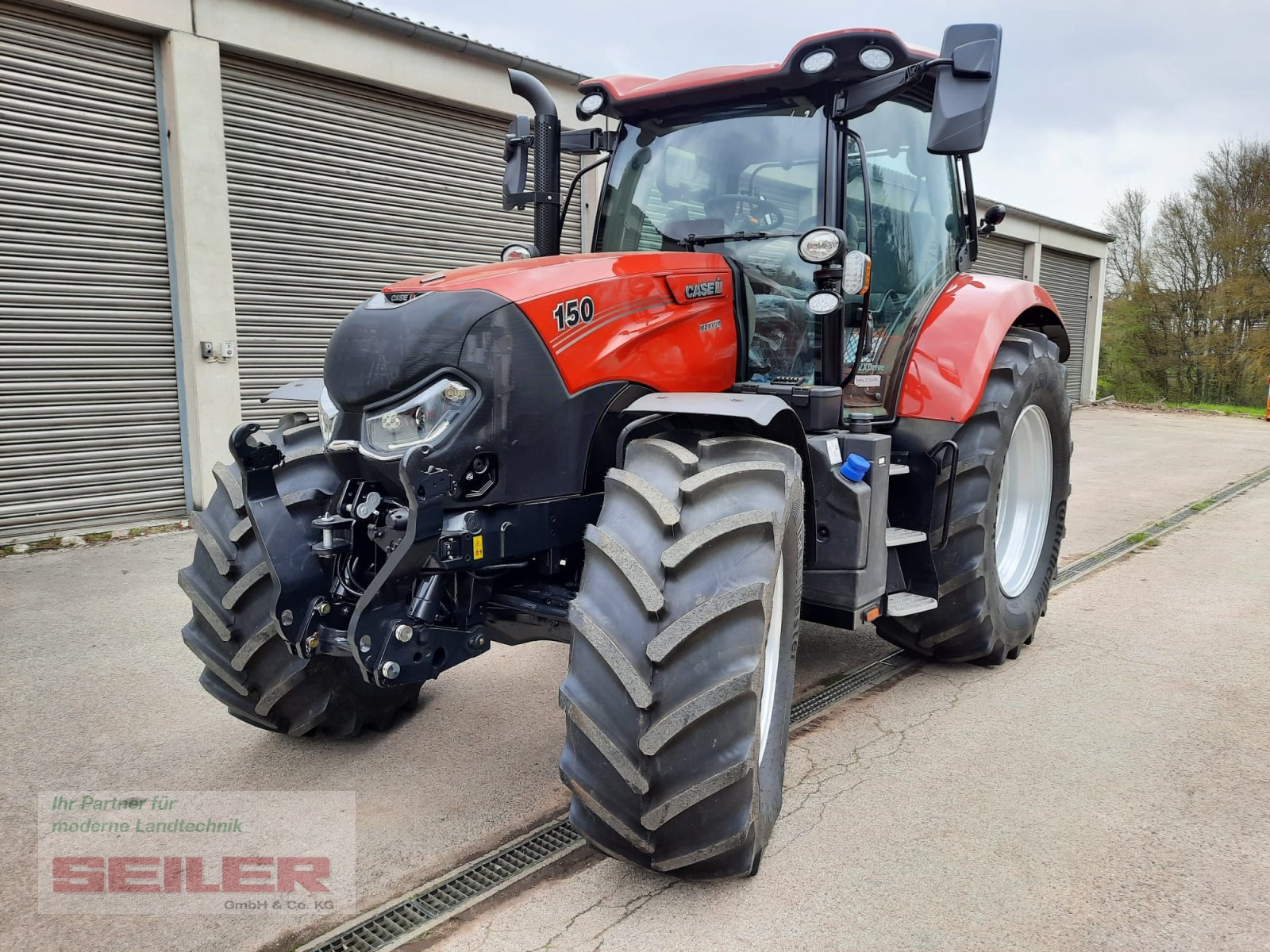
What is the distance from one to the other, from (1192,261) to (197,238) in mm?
24631

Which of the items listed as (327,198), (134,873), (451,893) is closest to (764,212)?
(451,893)

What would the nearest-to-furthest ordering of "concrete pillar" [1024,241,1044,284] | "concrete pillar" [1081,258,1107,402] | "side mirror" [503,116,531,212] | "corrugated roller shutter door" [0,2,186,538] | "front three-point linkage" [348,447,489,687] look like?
1. "front three-point linkage" [348,447,489,687]
2. "side mirror" [503,116,531,212]
3. "corrugated roller shutter door" [0,2,186,538]
4. "concrete pillar" [1024,241,1044,284]
5. "concrete pillar" [1081,258,1107,402]

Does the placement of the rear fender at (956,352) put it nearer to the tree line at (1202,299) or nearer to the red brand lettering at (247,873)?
the red brand lettering at (247,873)

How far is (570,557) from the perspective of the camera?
9.71ft

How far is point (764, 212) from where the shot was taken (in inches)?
133

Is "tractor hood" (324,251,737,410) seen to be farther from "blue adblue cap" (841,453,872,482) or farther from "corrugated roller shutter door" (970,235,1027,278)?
"corrugated roller shutter door" (970,235,1027,278)

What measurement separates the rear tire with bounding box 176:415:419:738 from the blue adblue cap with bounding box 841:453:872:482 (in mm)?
1663

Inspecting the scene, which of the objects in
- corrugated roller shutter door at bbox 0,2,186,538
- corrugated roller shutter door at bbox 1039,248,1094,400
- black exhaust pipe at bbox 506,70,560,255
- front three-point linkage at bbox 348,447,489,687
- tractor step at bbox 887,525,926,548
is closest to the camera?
front three-point linkage at bbox 348,447,489,687

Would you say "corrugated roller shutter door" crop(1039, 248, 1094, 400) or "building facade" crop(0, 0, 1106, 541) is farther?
"corrugated roller shutter door" crop(1039, 248, 1094, 400)

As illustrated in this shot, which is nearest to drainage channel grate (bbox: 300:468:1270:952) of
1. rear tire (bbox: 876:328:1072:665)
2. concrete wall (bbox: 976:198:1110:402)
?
rear tire (bbox: 876:328:1072:665)

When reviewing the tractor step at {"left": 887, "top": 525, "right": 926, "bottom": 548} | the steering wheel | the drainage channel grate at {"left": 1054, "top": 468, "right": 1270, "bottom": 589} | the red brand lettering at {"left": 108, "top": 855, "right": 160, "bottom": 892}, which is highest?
the steering wheel

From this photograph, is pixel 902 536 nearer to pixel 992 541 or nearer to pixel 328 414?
pixel 992 541

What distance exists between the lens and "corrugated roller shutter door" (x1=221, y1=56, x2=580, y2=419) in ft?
24.1

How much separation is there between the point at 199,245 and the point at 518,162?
4.22m
